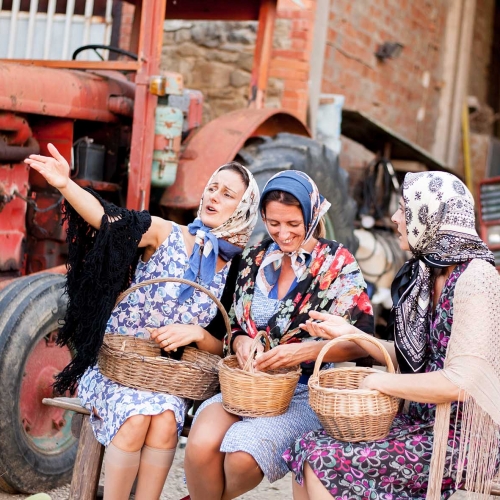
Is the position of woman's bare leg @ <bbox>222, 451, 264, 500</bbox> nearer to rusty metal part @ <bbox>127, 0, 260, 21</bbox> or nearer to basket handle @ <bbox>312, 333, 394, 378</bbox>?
basket handle @ <bbox>312, 333, 394, 378</bbox>

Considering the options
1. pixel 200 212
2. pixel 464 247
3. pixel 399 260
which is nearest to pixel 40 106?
pixel 200 212

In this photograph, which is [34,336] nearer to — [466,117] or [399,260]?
[399,260]

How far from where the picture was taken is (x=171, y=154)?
4414 mm

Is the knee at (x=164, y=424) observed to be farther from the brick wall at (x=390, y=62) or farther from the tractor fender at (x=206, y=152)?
the brick wall at (x=390, y=62)

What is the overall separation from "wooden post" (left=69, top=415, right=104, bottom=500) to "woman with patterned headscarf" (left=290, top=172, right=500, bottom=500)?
2.35 ft

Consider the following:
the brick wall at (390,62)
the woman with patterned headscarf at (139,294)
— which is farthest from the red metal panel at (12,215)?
the brick wall at (390,62)

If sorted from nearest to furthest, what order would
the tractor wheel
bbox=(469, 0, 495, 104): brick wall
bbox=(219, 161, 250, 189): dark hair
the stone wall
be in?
1. bbox=(219, 161, 250, 189): dark hair
2. the tractor wheel
3. the stone wall
4. bbox=(469, 0, 495, 104): brick wall

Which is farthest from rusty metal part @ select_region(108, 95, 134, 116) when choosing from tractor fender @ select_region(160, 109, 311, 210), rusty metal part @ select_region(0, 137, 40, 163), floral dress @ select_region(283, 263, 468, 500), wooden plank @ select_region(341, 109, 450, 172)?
wooden plank @ select_region(341, 109, 450, 172)

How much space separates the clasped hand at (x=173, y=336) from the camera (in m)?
2.98

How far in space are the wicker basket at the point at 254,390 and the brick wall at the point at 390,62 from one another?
193 inches

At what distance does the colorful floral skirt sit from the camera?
8.39ft

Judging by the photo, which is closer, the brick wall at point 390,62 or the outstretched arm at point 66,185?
the outstretched arm at point 66,185

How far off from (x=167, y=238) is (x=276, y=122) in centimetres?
251

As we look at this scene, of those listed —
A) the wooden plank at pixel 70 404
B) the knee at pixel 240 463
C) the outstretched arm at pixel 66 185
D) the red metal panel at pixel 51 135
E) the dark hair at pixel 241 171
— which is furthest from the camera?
the red metal panel at pixel 51 135
